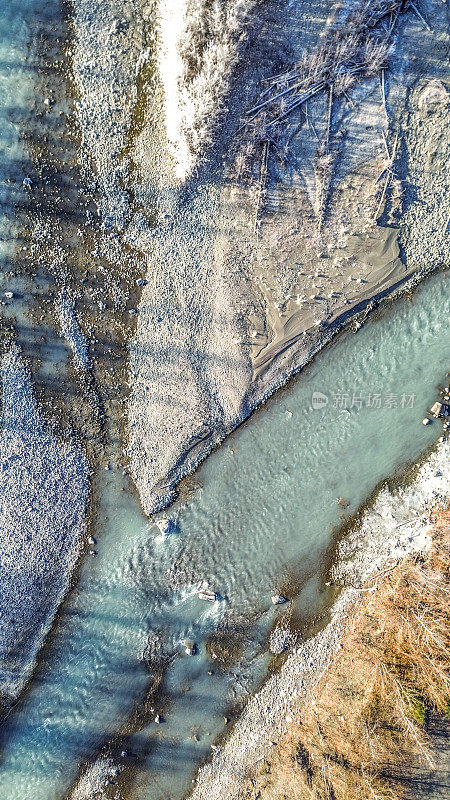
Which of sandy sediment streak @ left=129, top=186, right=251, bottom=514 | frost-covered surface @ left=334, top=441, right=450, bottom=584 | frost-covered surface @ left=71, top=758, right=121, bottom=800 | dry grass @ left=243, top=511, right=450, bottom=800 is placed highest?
sandy sediment streak @ left=129, top=186, right=251, bottom=514

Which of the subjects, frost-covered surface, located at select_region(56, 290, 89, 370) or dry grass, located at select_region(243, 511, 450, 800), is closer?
dry grass, located at select_region(243, 511, 450, 800)

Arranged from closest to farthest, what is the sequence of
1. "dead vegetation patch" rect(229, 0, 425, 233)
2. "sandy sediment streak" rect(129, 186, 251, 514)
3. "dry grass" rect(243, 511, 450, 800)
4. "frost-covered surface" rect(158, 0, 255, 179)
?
"frost-covered surface" rect(158, 0, 255, 179), "dead vegetation patch" rect(229, 0, 425, 233), "dry grass" rect(243, 511, 450, 800), "sandy sediment streak" rect(129, 186, 251, 514)

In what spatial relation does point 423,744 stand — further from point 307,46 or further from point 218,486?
point 307,46

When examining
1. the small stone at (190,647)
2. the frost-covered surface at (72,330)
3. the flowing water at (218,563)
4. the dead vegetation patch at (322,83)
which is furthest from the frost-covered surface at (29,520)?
the dead vegetation patch at (322,83)

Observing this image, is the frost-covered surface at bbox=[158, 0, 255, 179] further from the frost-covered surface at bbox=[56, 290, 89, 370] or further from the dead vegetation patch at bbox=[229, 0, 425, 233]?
the frost-covered surface at bbox=[56, 290, 89, 370]


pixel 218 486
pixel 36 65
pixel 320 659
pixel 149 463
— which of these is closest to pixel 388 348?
pixel 218 486

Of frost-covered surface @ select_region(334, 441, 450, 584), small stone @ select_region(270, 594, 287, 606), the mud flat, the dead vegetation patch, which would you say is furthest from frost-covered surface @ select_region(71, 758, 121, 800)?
the dead vegetation patch
